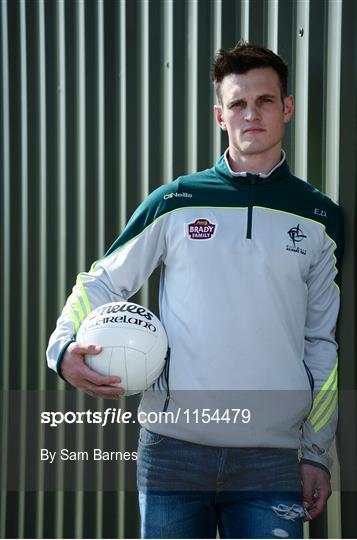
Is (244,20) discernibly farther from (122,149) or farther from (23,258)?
(23,258)

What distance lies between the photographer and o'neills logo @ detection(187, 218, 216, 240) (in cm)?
313

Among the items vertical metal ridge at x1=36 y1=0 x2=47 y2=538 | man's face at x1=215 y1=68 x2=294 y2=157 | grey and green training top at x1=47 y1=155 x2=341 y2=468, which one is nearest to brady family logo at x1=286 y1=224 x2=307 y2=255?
grey and green training top at x1=47 y1=155 x2=341 y2=468

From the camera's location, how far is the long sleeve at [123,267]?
127 inches

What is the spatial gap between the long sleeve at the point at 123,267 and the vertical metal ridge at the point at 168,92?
1168mm

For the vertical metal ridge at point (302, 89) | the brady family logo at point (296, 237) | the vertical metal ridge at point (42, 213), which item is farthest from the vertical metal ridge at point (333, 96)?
the vertical metal ridge at point (42, 213)

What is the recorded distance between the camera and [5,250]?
501cm

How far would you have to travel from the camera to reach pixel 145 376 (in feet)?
9.79

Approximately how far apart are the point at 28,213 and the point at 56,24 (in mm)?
1053

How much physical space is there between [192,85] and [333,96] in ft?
3.00

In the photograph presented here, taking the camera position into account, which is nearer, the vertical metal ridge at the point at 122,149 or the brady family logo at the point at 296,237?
the brady family logo at the point at 296,237

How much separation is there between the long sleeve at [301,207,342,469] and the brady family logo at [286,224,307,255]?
0.35 feet

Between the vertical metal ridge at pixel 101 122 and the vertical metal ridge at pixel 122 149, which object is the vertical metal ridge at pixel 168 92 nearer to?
the vertical metal ridge at pixel 122 149

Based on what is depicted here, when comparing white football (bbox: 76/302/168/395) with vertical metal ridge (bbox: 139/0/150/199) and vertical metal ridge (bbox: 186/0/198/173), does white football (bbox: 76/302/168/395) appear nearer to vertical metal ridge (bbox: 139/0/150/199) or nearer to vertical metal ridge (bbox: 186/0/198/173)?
vertical metal ridge (bbox: 186/0/198/173)

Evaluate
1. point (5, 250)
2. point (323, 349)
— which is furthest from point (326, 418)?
point (5, 250)
